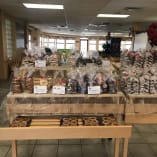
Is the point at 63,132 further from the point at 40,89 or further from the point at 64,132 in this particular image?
the point at 40,89

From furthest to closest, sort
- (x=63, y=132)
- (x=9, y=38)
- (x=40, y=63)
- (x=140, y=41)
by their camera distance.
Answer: (x=140, y=41)
(x=9, y=38)
(x=40, y=63)
(x=63, y=132)

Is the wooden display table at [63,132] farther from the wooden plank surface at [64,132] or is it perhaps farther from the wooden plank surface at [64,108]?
the wooden plank surface at [64,108]

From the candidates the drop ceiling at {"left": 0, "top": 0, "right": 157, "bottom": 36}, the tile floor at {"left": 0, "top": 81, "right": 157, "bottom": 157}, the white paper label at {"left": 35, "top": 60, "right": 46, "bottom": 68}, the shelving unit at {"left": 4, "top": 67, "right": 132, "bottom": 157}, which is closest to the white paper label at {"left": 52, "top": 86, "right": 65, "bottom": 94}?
the shelving unit at {"left": 4, "top": 67, "right": 132, "bottom": 157}

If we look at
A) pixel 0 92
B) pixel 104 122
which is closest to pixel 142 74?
pixel 104 122

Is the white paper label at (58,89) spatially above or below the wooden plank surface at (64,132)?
above

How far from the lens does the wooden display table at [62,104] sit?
209cm

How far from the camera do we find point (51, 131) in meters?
1.81

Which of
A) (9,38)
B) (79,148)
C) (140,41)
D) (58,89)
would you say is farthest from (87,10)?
(58,89)

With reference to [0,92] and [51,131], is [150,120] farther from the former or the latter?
[0,92]

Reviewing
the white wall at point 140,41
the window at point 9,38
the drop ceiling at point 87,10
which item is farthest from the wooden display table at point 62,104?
the white wall at point 140,41

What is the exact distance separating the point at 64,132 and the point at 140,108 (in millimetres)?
832

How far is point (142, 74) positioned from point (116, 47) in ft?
17.8

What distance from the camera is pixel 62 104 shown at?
2.12 meters

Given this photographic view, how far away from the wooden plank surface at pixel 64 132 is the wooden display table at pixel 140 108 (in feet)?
1.25
